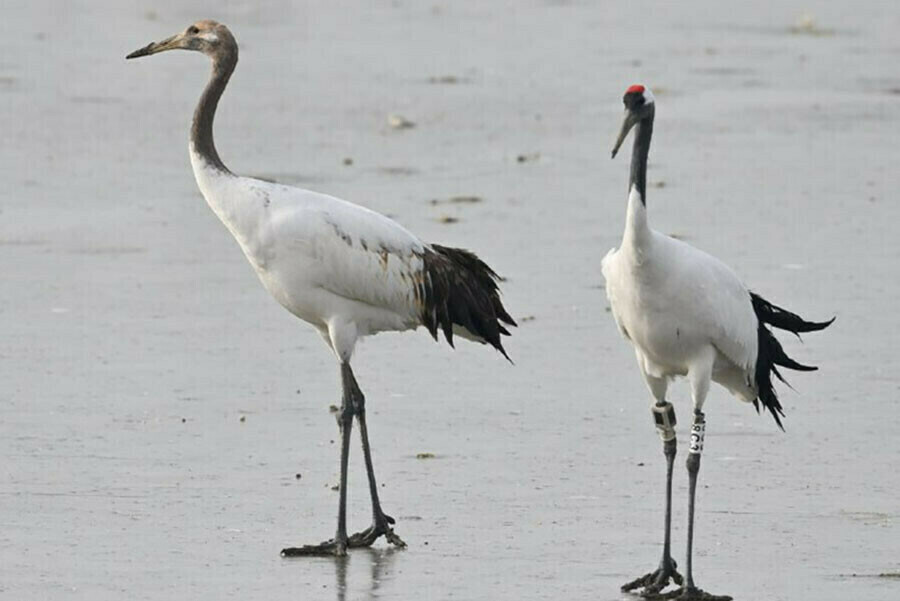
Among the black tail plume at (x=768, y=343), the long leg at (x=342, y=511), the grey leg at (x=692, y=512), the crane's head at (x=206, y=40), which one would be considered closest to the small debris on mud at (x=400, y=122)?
the crane's head at (x=206, y=40)

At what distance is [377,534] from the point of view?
29.7ft

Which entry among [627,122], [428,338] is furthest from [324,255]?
[428,338]

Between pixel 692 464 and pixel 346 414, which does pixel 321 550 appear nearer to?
pixel 346 414

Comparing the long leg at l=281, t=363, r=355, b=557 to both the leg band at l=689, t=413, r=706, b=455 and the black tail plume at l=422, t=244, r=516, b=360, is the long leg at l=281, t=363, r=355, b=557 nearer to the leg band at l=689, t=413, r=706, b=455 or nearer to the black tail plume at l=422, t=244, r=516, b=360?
the black tail plume at l=422, t=244, r=516, b=360

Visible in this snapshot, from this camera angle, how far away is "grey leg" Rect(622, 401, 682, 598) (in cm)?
840

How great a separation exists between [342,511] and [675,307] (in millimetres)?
1514

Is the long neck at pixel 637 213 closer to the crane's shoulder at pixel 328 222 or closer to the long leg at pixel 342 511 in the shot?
the crane's shoulder at pixel 328 222

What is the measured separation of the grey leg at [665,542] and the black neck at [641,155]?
906mm

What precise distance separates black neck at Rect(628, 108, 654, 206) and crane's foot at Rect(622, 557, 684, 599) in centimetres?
132

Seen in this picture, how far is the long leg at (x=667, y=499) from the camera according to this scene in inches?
331

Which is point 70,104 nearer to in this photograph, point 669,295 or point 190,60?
point 190,60

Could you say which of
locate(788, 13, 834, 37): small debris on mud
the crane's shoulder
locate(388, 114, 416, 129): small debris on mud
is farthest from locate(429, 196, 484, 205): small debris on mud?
locate(788, 13, 834, 37): small debris on mud

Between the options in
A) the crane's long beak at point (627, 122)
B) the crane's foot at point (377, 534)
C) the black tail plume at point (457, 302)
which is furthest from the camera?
the black tail plume at point (457, 302)

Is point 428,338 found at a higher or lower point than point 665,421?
lower
